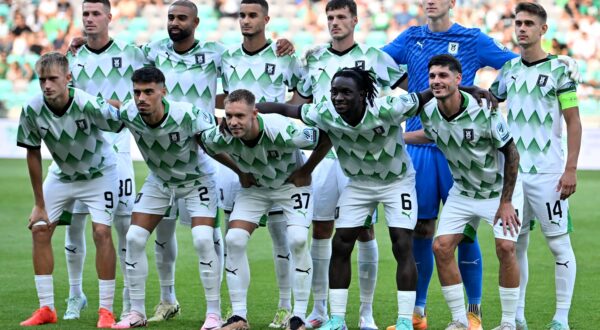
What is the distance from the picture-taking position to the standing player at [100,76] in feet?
29.4

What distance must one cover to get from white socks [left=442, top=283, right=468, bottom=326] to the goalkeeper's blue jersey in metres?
1.37

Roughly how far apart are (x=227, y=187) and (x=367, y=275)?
1.34 meters

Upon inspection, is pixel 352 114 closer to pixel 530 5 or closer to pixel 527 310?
pixel 530 5

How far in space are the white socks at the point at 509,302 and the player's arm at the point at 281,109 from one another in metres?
1.99

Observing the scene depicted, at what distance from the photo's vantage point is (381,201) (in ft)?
26.1

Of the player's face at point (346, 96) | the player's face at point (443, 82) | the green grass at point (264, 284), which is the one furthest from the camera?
the green grass at point (264, 284)

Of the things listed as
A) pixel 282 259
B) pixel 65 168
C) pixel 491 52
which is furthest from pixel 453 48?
pixel 65 168

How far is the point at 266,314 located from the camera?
29.5 ft

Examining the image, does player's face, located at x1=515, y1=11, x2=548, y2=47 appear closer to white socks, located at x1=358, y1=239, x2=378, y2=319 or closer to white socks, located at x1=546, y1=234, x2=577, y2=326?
white socks, located at x1=546, y1=234, x2=577, y2=326

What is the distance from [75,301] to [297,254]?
208cm

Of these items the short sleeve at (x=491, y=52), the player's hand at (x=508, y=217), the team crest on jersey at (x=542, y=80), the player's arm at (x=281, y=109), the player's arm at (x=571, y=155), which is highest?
the short sleeve at (x=491, y=52)

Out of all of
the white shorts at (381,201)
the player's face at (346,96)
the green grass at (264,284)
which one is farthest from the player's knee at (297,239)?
the player's face at (346,96)

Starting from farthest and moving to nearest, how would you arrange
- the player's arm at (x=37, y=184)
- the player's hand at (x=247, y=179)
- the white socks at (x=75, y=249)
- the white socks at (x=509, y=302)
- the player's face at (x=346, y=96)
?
the white socks at (x=75, y=249), the player's arm at (x=37, y=184), the player's hand at (x=247, y=179), the white socks at (x=509, y=302), the player's face at (x=346, y=96)

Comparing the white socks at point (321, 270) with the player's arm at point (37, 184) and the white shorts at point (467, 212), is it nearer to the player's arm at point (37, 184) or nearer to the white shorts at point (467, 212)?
the white shorts at point (467, 212)
